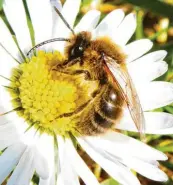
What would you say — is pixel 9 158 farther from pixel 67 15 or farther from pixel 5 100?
pixel 67 15

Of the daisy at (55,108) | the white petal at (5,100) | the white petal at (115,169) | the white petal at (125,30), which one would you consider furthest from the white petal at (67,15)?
the white petal at (115,169)

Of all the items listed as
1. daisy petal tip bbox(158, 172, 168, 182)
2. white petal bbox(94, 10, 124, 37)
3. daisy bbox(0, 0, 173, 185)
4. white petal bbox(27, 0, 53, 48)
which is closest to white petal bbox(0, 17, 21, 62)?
daisy bbox(0, 0, 173, 185)

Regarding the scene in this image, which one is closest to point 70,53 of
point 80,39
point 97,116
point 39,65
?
point 80,39

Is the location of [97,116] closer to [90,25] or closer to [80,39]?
[80,39]

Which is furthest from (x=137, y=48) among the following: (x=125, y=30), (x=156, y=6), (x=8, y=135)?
(x=8, y=135)

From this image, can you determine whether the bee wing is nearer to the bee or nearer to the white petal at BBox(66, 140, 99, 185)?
the bee

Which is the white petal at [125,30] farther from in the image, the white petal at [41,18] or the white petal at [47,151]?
the white petal at [47,151]
